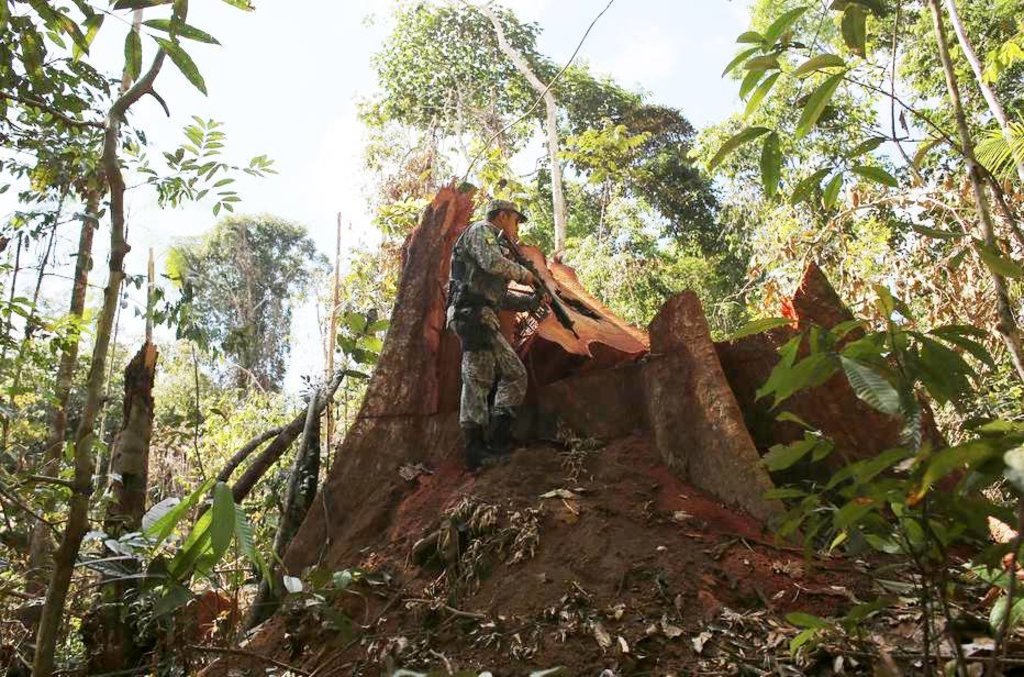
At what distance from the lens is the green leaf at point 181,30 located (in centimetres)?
186

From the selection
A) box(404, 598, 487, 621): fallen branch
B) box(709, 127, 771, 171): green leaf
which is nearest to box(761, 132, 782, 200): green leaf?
box(709, 127, 771, 171): green leaf

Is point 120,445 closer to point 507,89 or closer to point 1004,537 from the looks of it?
point 1004,537

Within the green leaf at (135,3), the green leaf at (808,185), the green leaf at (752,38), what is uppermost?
the green leaf at (135,3)

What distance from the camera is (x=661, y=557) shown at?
11.5 ft

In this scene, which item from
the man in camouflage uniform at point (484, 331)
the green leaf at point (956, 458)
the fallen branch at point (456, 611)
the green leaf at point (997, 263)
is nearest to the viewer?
the green leaf at point (956, 458)

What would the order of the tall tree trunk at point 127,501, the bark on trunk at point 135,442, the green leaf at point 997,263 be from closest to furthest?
the green leaf at point 997,263 < the tall tree trunk at point 127,501 < the bark on trunk at point 135,442

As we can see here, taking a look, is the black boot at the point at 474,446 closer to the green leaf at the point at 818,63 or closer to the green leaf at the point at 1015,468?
the green leaf at the point at 818,63

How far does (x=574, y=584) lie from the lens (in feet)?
11.2

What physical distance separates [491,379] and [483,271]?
2.69 ft

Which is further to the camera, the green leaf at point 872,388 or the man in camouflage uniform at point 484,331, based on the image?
the man in camouflage uniform at point 484,331

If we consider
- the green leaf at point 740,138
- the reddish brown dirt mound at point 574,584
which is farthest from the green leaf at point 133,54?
the reddish brown dirt mound at point 574,584

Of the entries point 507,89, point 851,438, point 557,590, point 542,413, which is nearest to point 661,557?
point 557,590

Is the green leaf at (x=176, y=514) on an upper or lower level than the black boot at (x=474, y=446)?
lower

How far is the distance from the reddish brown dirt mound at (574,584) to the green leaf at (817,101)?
196 cm
